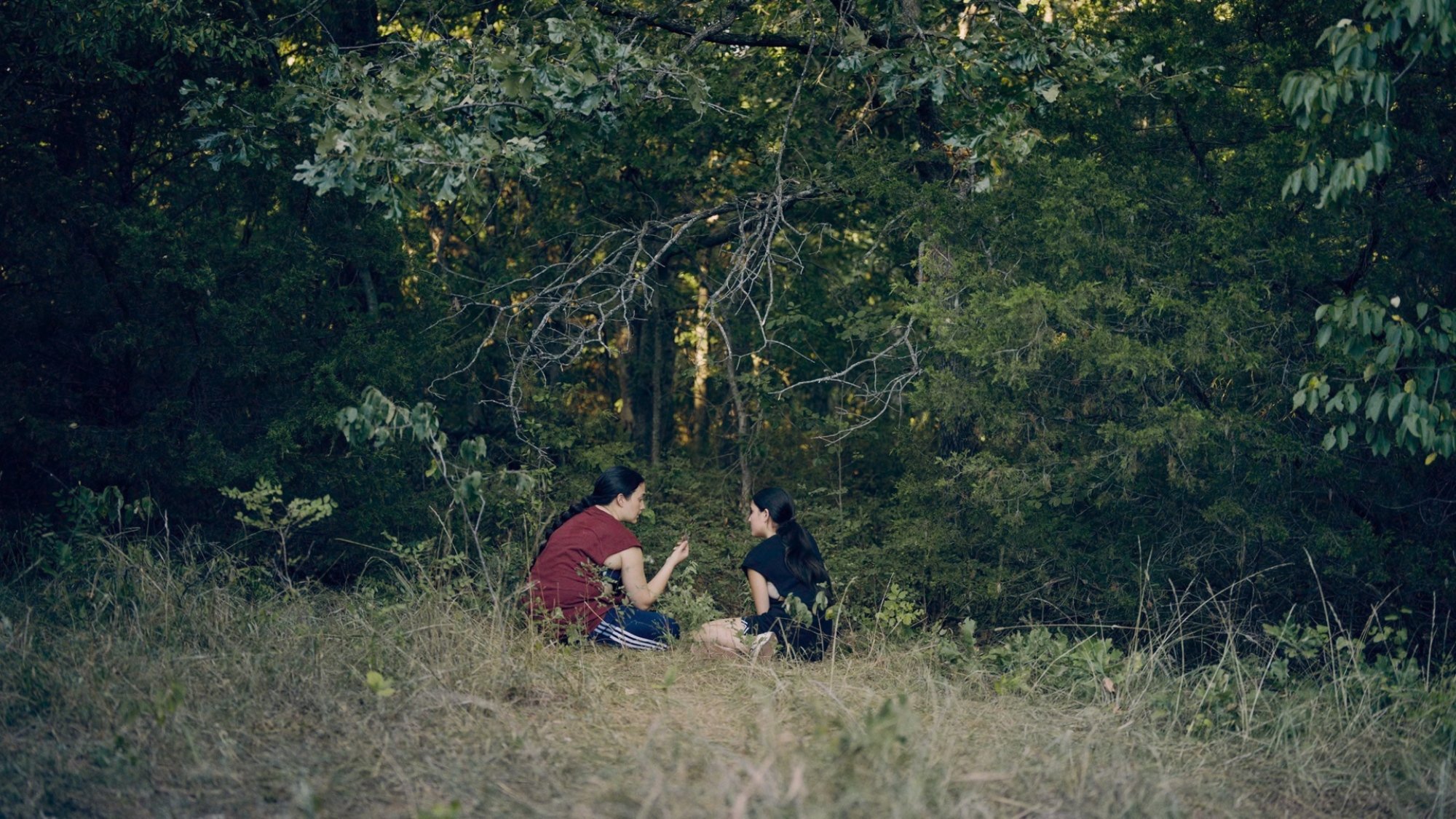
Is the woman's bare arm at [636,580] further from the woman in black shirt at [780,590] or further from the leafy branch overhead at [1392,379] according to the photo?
the leafy branch overhead at [1392,379]

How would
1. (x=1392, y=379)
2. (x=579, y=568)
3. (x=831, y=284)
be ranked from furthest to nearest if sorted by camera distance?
1. (x=831, y=284)
2. (x=579, y=568)
3. (x=1392, y=379)

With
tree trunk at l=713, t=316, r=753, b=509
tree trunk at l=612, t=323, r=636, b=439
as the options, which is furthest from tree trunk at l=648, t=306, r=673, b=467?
tree trunk at l=713, t=316, r=753, b=509

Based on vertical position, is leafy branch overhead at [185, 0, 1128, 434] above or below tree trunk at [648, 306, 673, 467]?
above

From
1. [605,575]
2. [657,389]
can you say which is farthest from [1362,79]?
[657,389]

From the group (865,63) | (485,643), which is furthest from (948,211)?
(485,643)

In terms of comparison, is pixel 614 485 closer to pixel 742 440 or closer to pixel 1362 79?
pixel 742 440

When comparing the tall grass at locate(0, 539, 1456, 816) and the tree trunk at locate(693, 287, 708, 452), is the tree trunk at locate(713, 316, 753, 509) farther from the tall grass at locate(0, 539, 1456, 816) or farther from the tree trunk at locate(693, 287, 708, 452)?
the tall grass at locate(0, 539, 1456, 816)

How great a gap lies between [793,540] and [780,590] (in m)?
0.29

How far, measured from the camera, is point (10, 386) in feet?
26.1

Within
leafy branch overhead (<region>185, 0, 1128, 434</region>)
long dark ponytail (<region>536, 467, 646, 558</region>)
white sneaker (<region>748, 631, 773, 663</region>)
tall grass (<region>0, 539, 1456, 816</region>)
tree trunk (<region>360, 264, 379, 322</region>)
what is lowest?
white sneaker (<region>748, 631, 773, 663</region>)

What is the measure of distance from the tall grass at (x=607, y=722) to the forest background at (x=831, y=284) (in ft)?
2.73

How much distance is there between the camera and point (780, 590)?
6.42 metres

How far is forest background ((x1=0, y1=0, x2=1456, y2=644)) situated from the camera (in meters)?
6.47

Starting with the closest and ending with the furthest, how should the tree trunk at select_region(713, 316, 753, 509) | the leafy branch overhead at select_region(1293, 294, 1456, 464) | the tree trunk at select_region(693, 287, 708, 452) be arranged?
the leafy branch overhead at select_region(1293, 294, 1456, 464) → the tree trunk at select_region(713, 316, 753, 509) → the tree trunk at select_region(693, 287, 708, 452)
